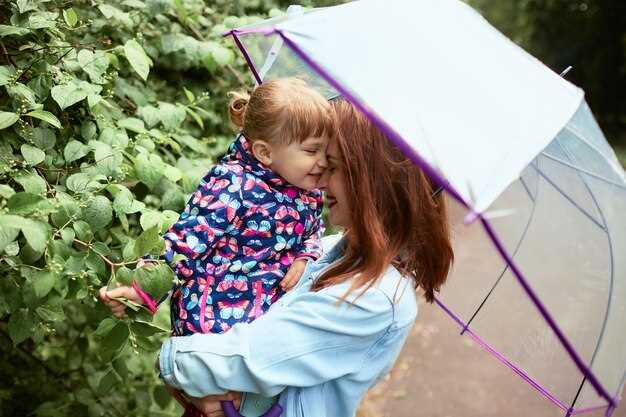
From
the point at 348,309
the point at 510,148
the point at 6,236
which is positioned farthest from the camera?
the point at 348,309

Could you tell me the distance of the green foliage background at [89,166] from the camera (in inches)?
70.3

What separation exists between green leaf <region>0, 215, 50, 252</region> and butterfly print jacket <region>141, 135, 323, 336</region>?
15.5 inches

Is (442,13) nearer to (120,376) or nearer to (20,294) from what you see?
(20,294)

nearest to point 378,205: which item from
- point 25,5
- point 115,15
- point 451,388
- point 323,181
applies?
point 323,181

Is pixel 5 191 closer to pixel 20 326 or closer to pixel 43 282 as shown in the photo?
pixel 43 282

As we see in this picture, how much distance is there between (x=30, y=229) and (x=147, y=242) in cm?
26

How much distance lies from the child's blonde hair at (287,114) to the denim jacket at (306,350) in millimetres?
428

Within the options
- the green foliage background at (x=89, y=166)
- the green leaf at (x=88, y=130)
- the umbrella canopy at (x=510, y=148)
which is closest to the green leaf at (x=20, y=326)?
the green foliage background at (x=89, y=166)

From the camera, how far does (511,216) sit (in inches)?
50.0

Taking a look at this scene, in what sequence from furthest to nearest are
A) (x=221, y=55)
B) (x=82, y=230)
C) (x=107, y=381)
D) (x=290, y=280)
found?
(x=221, y=55) → (x=107, y=381) → (x=290, y=280) → (x=82, y=230)

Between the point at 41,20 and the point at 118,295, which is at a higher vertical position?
the point at 41,20

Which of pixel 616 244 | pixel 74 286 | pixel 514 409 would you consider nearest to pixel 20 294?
pixel 74 286

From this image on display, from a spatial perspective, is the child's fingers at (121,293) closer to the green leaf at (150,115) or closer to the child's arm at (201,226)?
the child's arm at (201,226)

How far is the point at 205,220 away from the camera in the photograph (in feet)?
6.10
